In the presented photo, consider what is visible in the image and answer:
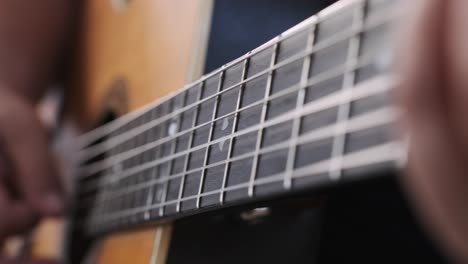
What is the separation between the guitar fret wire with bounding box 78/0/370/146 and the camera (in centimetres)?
36

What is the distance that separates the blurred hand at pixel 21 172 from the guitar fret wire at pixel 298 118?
0.56m

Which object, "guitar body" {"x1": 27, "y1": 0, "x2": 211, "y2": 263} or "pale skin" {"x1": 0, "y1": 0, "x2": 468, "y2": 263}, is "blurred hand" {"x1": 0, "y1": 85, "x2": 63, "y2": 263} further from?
"pale skin" {"x1": 0, "y1": 0, "x2": 468, "y2": 263}

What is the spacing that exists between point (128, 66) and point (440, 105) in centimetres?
59

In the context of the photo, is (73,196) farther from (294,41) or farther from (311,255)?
(294,41)

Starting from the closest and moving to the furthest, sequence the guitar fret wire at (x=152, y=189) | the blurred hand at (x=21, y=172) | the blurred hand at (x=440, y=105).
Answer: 1. the blurred hand at (x=440, y=105)
2. the guitar fret wire at (x=152, y=189)
3. the blurred hand at (x=21, y=172)

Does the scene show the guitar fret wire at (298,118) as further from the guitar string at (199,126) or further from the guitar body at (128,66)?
the guitar body at (128,66)

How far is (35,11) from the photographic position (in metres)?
1.00

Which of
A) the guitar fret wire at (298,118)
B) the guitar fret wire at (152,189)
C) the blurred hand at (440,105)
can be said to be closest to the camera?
the blurred hand at (440,105)

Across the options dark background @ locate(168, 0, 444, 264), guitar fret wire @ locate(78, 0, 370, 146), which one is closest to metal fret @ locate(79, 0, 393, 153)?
guitar fret wire @ locate(78, 0, 370, 146)

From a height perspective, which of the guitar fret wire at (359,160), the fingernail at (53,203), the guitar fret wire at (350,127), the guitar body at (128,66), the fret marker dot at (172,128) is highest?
the guitar body at (128,66)

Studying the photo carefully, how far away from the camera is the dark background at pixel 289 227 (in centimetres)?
48

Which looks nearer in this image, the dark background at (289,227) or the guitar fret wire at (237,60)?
the guitar fret wire at (237,60)

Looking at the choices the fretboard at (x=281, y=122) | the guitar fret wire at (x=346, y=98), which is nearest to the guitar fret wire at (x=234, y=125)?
the fretboard at (x=281, y=122)

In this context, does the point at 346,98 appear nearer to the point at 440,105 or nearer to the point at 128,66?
the point at 440,105
